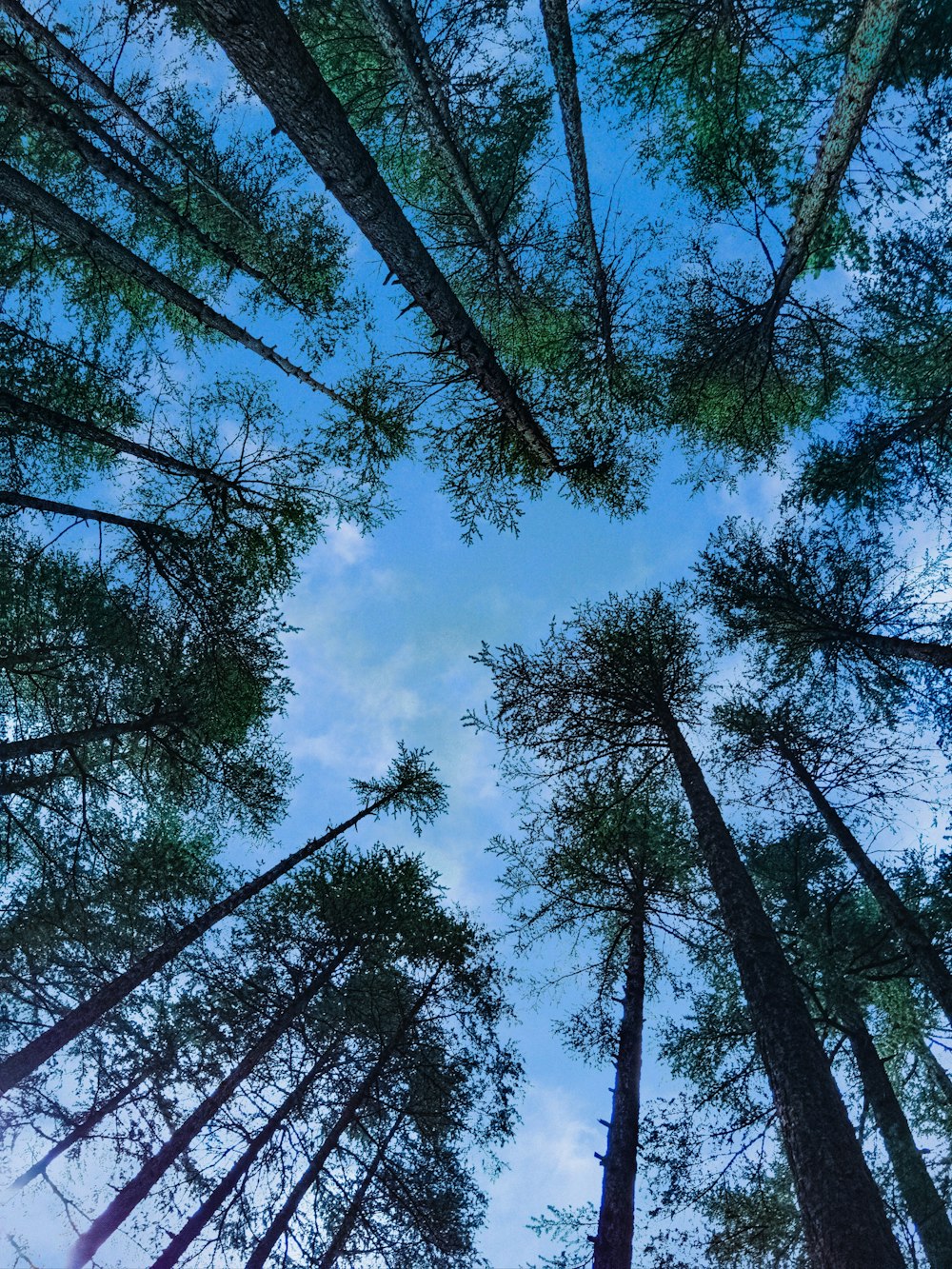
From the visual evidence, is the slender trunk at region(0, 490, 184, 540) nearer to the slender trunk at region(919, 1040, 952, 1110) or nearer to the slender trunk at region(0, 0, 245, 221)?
the slender trunk at region(0, 0, 245, 221)

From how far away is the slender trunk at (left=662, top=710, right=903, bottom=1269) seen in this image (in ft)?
12.5

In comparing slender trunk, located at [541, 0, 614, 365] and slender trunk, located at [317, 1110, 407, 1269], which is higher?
slender trunk, located at [541, 0, 614, 365]

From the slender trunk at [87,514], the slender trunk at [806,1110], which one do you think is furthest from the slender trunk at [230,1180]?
the slender trunk at [87,514]

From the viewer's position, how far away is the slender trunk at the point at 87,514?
5.89m

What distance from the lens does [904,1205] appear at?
8203 mm

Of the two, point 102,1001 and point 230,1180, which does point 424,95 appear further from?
point 230,1180

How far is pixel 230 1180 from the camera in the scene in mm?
6793

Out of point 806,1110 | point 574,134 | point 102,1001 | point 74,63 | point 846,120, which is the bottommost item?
point 102,1001

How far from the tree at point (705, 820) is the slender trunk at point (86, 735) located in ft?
14.9

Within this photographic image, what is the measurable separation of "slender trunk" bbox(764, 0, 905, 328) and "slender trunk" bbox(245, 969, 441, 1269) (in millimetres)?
10828

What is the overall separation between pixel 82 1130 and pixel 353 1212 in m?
3.93

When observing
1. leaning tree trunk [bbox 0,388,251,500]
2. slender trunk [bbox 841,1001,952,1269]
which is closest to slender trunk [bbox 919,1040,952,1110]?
slender trunk [bbox 841,1001,952,1269]

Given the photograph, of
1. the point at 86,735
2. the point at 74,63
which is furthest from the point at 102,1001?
the point at 74,63

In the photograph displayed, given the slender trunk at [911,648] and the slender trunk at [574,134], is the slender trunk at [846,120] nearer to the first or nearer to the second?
the slender trunk at [574,134]
